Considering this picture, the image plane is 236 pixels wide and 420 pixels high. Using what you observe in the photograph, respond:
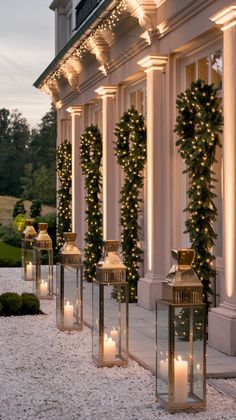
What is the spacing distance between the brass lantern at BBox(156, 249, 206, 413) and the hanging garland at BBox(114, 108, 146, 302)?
762cm

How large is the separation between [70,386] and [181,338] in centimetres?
159

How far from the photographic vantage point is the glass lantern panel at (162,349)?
23.5 feet

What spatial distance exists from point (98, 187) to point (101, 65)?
2914 millimetres

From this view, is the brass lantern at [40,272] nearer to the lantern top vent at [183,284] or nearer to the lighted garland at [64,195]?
the lighted garland at [64,195]

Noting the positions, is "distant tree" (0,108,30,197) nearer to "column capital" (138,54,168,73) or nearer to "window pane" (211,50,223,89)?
"column capital" (138,54,168,73)

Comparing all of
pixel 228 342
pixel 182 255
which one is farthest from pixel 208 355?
pixel 182 255

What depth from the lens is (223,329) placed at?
989 cm

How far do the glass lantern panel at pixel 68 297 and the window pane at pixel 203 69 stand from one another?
346cm

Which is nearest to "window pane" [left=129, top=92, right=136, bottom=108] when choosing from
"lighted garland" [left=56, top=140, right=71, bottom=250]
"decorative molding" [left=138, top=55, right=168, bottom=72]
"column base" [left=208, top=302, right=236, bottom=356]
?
"decorative molding" [left=138, top=55, right=168, bottom=72]

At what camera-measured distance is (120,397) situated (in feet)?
25.4

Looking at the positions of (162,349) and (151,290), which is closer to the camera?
(162,349)

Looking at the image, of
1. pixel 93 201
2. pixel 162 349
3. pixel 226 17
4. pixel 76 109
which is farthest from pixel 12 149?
pixel 162 349

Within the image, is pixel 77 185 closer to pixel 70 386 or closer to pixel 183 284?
pixel 70 386

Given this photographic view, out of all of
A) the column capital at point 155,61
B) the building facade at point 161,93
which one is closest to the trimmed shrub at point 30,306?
the building facade at point 161,93
